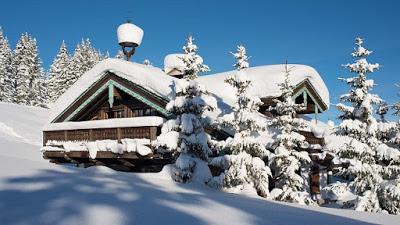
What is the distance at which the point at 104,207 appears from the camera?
5117 mm

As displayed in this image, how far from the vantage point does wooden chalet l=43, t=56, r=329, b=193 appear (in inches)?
740

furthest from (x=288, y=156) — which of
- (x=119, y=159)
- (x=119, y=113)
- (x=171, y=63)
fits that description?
(x=171, y=63)

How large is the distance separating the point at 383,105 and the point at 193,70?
869 centimetres

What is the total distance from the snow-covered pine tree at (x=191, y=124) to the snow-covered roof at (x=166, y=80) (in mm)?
2812

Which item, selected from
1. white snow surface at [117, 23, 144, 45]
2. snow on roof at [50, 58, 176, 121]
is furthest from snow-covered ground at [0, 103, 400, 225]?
white snow surface at [117, 23, 144, 45]

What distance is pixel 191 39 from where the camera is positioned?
53.2ft

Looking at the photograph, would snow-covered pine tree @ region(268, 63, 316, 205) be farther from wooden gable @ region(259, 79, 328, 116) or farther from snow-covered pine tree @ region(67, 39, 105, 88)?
snow-covered pine tree @ region(67, 39, 105, 88)

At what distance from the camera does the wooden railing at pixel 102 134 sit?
59.4 feet

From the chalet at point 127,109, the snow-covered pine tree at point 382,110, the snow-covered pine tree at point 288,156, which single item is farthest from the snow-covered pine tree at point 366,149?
the chalet at point 127,109

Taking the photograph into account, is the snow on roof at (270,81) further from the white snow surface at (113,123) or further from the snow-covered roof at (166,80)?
the white snow surface at (113,123)

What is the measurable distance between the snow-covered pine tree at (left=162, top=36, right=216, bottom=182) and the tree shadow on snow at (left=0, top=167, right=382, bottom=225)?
7.97m

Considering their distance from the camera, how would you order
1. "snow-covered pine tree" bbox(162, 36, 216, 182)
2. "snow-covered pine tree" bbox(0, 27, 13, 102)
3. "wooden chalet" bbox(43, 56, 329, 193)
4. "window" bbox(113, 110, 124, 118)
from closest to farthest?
"snow-covered pine tree" bbox(162, 36, 216, 182) < "wooden chalet" bbox(43, 56, 329, 193) < "window" bbox(113, 110, 124, 118) < "snow-covered pine tree" bbox(0, 27, 13, 102)

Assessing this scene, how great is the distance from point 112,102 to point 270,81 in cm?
892

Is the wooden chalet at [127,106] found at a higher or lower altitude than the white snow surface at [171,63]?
lower
